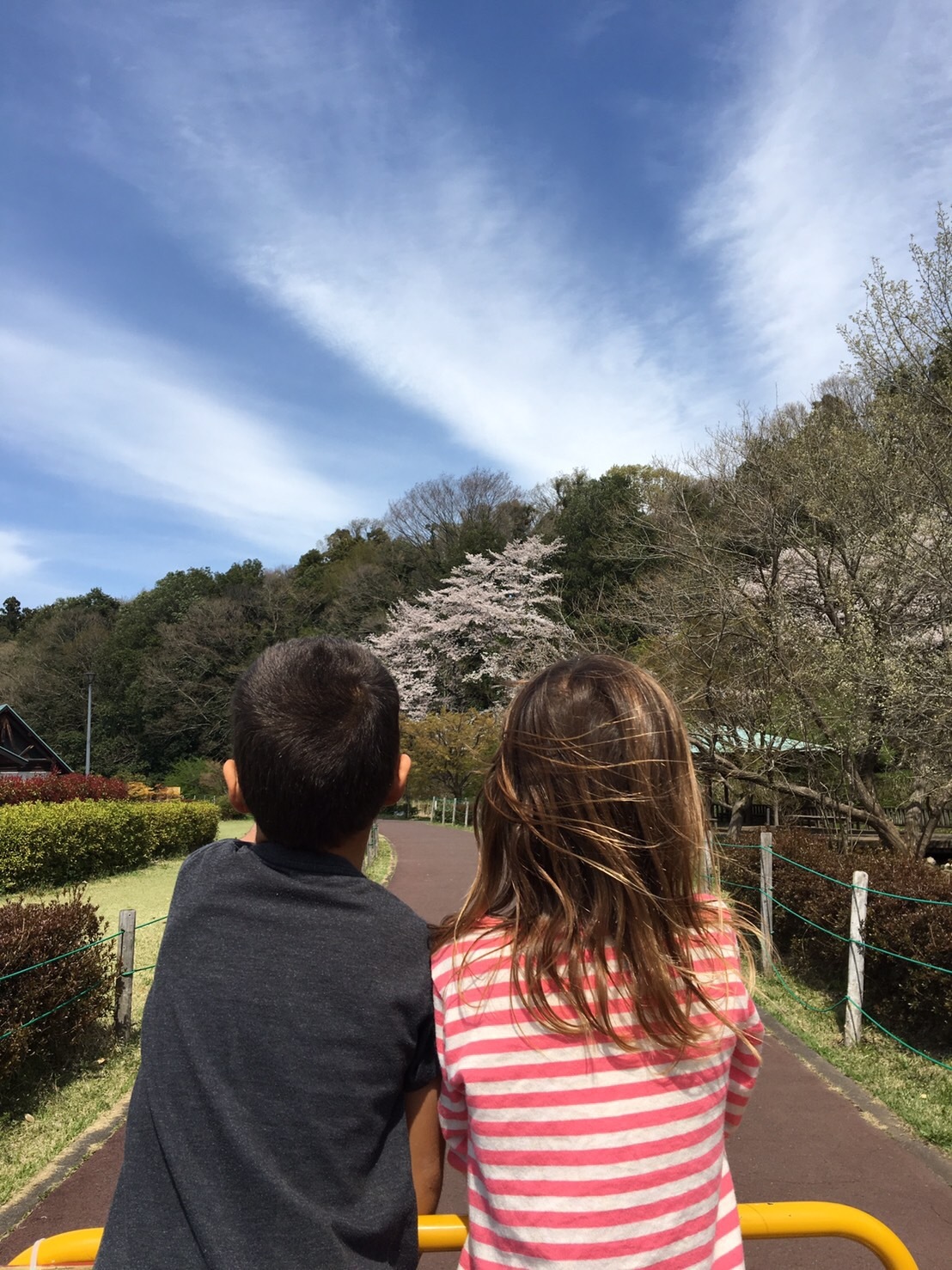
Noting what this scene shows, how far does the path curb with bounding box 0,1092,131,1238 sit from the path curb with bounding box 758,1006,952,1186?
3.75 meters

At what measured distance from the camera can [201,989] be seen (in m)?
1.21

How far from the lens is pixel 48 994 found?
5.38m

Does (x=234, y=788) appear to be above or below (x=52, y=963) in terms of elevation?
above

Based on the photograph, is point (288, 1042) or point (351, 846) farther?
point (351, 846)

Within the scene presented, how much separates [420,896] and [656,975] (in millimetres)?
12343

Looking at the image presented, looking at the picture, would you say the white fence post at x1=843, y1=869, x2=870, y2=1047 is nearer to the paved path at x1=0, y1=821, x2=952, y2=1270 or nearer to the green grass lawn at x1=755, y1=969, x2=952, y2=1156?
the green grass lawn at x1=755, y1=969, x2=952, y2=1156

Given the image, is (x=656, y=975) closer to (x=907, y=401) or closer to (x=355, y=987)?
(x=355, y=987)

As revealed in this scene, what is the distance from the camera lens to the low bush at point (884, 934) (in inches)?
234

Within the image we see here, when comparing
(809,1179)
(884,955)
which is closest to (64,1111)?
(809,1179)

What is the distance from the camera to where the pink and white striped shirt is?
1151 millimetres

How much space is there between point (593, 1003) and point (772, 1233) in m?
0.75

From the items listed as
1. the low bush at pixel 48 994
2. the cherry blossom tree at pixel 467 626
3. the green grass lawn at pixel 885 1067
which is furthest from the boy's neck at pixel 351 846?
the cherry blossom tree at pixel 467 626

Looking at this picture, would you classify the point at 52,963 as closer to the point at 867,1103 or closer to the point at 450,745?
the point at 867,1103

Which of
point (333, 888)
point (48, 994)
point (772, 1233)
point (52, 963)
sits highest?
point (333, 888)
